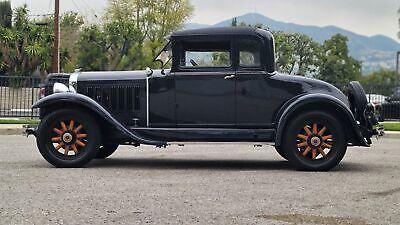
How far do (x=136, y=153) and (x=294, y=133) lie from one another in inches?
147

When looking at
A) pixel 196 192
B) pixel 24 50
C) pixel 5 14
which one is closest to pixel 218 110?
pixel 196 192

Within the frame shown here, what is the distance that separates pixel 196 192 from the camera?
7.50 m

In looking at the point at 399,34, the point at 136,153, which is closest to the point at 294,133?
the point at 136,153

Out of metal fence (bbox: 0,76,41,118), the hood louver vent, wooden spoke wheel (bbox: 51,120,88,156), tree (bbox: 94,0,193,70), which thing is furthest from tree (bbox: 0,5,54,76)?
wooden spoke wheel (bbox: 51,120,88,156)

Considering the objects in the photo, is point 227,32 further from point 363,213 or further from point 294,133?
point 363,213

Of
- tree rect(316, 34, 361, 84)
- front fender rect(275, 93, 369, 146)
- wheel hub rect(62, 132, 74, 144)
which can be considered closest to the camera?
front fender rect(275, 93, 369, 146)

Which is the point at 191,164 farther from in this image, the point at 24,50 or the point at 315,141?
the point at 24,50

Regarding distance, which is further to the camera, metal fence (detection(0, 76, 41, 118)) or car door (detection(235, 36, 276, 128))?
metal fence (detection(0, 76, 41, 118))

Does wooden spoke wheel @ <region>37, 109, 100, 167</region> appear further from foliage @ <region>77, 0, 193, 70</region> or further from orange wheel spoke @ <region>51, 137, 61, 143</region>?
foliage @ <region>77, 0, 193, 70</region>

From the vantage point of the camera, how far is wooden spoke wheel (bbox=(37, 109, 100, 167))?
9.81 meters

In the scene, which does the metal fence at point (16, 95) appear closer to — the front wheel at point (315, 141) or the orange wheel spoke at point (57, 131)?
the orange wheel spoke at point (57, 131)

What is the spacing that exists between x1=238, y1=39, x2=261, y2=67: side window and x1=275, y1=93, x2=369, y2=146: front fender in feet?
2.52

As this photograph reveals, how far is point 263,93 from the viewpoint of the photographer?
383 inches

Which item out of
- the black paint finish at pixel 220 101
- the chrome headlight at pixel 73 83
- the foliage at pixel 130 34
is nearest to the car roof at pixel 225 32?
the black paint finish at pixel 220 101
